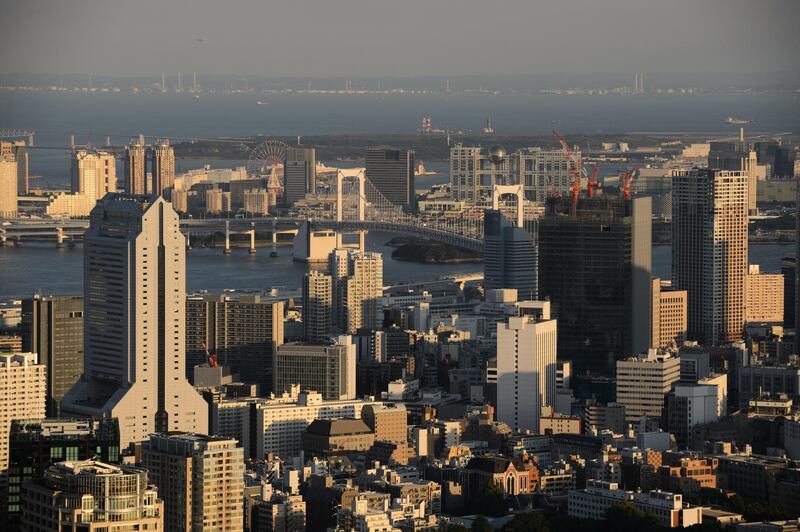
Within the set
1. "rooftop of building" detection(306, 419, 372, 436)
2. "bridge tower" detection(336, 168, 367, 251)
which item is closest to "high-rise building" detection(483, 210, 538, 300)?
"rooftop of building" detection(306, 419, 372, 436)

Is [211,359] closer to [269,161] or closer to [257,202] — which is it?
[257,202]

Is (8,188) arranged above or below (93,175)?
below

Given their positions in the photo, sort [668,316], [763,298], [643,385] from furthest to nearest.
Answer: [763,298]
[668,316]
[643,385]

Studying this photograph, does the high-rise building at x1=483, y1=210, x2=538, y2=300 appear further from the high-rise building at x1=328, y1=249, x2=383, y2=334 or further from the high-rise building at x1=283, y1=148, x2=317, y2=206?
the high-rise building at x1=283, y1=148, x2=317, y2=206

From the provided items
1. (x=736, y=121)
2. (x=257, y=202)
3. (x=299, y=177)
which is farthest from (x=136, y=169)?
(x=736, y=121)

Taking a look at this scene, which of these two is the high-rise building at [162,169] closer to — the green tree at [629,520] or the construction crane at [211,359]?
the construction crane at [211,359]

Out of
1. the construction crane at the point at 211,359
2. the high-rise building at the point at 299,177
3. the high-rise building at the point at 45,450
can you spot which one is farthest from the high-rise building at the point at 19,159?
the high-rise building at the point at 45,450

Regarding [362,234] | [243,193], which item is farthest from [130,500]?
[243,193]
